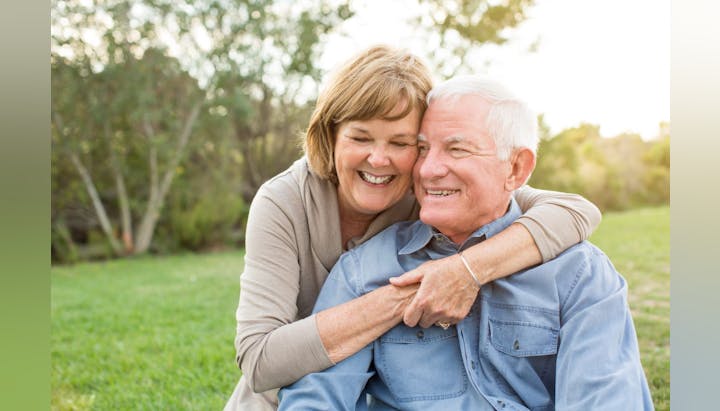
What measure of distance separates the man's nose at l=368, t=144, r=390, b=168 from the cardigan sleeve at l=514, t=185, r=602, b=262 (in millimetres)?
484

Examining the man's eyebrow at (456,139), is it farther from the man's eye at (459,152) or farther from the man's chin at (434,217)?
the man's chin at (434,217)

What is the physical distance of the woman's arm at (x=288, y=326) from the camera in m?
2.09

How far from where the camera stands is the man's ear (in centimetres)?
228

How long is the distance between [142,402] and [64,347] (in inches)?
70.9

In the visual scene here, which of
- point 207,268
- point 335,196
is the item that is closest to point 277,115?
point 207,268

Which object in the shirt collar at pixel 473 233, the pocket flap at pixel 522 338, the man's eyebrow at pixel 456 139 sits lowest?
the pocket flap at pixel 522 338

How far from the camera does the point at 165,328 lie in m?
5.67

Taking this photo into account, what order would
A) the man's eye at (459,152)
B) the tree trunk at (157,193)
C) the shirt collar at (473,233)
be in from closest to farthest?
the man's eye at (459,152), the shirt collar at (473,233), the tree trunk at (157,193)

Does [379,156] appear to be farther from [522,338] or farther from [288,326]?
[522,338]

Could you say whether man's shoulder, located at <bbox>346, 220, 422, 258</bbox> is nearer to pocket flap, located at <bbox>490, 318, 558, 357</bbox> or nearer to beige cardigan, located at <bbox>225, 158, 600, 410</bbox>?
beige cardigan, located at <bbox>225, 158, 600, 410</bbox>

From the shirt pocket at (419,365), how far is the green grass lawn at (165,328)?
1.79 meters

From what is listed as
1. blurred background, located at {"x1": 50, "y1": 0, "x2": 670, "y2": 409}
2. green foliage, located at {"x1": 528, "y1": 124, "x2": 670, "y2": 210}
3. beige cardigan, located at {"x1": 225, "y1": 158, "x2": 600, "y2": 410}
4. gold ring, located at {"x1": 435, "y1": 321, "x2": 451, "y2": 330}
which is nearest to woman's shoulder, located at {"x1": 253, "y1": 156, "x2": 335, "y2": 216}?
beige cardigan, located at {"x1": 225, "y1": 158, "x2": 600, "y2": 410}

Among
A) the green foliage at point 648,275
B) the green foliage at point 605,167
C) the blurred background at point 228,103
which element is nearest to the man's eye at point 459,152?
the green foliage at point 648,275

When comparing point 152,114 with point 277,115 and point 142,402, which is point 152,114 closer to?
point 277,115
